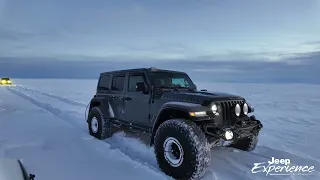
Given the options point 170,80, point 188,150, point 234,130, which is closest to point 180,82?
point 170,80

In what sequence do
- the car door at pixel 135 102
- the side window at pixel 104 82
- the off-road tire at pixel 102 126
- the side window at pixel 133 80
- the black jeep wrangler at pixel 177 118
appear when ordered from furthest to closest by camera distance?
the side window at pixel 104 82 → the off-road tire at pixel 102 126 → the side window at pixel 133 80 → the car door at pixel 135 102 → the black jeep wrangler at pixel 177 118

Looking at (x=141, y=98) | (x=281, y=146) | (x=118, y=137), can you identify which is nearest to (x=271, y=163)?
(x=281, y=146)

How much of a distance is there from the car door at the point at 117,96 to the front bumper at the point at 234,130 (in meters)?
2.82

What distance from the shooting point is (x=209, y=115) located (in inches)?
194

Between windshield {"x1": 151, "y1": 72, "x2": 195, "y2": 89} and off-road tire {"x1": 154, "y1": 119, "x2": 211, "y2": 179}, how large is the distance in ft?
4.82

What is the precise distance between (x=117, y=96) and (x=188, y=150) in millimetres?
3247

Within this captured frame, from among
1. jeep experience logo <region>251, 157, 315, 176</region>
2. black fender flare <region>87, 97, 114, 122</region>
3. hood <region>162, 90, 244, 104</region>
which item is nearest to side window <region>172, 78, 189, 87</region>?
hood <region>162, 90, 244, 104</region>

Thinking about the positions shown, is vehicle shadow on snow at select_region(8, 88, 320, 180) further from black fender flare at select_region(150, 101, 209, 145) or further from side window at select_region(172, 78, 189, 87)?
side window at select_region(172, 78, 189, 87)

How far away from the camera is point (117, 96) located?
7258 millimetres

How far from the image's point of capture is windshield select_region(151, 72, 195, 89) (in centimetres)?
627

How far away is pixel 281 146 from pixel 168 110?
360 centimetres

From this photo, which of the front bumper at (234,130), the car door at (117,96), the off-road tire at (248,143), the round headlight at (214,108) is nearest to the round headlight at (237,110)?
the front bumper at (234,130)

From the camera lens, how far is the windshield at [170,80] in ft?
20.6

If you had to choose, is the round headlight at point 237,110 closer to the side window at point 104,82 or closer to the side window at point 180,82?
the side window at point 180,82
